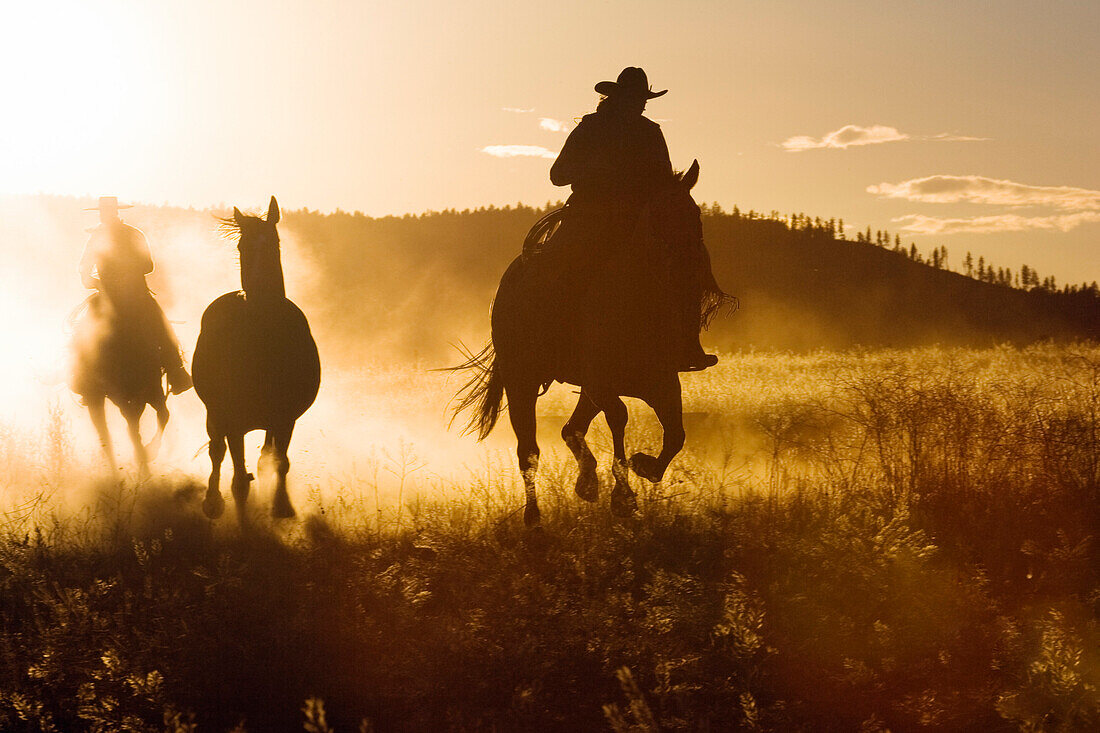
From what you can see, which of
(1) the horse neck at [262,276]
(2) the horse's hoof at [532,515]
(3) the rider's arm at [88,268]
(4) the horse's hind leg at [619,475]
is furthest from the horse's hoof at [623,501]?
(3) the rider's arm at [88,268]

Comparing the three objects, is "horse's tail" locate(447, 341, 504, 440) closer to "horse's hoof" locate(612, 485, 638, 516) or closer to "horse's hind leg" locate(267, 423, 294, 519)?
"horse's hind leg" locate(267, 423, 294, 519)

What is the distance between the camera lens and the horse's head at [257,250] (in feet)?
29.1

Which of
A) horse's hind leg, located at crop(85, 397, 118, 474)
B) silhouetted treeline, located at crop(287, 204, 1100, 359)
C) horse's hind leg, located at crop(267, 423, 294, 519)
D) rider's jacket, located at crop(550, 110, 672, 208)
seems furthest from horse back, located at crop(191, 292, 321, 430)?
silhouetted treeline, located at crop(287, 204, 1100, 359)

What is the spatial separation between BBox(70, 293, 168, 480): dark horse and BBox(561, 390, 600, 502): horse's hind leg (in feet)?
15.8

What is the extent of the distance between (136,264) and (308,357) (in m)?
2.95

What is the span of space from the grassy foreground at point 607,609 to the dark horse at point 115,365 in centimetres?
245

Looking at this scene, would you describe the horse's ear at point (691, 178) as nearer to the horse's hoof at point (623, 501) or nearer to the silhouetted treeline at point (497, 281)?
the horse's hoof at point (623, 501)

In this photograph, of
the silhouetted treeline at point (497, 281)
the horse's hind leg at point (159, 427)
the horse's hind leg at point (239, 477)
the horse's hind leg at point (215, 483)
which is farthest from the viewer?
the silhouetted treeline at point (497, 281)

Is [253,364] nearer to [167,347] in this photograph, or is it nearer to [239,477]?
[239,477]

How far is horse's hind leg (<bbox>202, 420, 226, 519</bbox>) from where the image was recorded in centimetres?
871

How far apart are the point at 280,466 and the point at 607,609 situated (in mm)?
3973

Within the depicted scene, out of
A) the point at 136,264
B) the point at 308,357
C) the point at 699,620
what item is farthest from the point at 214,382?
the point at 699,620

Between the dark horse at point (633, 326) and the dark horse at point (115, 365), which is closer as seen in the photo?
the dark horse at point (633, 326)

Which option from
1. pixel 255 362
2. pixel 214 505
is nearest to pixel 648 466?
pixel 255 362
